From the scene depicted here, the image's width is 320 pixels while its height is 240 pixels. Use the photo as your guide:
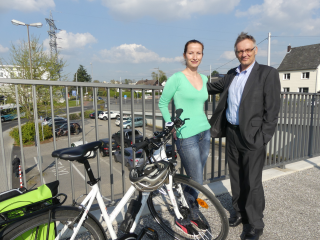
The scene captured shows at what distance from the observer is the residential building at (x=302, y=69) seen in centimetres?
4109

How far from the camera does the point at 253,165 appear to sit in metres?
2.44

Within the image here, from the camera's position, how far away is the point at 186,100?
7.63 ft

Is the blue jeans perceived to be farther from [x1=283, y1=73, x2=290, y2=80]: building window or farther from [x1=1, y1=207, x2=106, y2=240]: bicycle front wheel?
[x1=283, y1=73, x2=290, y2=80]: building window

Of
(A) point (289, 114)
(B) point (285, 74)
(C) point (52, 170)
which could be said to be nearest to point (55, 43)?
(C) point (52, 170)

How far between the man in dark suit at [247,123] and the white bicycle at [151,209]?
1.83 feet

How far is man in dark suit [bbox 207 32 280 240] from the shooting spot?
2289 mm

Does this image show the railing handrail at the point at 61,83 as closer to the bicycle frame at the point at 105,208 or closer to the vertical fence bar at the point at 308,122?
the bicycle frame at the point at 105,208

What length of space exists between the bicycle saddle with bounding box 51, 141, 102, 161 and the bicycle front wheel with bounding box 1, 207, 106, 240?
37 cm

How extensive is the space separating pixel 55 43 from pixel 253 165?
5711 cm

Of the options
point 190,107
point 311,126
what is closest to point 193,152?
point 190,107

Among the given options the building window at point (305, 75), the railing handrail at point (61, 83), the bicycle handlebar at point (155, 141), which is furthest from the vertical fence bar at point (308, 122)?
the building window at point (305, 75)

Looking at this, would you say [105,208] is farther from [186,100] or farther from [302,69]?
[302,69]

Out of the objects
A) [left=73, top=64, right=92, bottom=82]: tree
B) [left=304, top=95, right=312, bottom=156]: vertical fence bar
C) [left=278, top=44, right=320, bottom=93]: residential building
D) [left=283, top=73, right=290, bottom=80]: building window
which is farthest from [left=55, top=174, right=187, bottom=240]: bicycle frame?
[left=73, top=64, right=92, bottom=82]: tree

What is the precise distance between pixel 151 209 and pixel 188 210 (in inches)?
16.9
